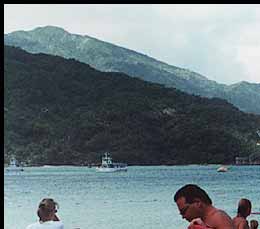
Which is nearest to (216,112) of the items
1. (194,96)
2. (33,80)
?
(194,96)

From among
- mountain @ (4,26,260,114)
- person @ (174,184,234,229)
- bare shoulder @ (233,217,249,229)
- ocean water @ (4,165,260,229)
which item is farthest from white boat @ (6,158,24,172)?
person @ (174,184,234,229)

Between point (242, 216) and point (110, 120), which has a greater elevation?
point (110, 120)

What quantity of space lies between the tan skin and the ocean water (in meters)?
5.45

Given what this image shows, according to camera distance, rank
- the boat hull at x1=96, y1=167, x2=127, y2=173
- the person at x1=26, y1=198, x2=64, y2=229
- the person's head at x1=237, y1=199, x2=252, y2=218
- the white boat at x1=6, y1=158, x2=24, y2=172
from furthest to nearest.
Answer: the boat hull at x1=96, y1=167, x2=127, y2=173 → the white boat at x1=6, y1=158, x2=24, y2=172 → the person's head at x1=237, y1=199, x2=252, y2=218 → the person at x1=26, y1=198, x2=64, y2=229

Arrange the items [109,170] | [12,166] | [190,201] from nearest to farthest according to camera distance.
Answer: [190,201]
[12,166]
[109,170]

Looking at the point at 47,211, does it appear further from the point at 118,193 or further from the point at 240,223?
the point at 118,193

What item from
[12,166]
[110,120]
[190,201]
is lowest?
[190,201]

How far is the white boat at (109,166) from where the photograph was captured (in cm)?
761

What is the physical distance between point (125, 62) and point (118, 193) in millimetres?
1978

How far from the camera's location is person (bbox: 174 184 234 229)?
2414 millimetres

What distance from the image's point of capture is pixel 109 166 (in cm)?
770

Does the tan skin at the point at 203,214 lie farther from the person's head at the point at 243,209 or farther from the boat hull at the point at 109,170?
the boat hull at the point at 109,170

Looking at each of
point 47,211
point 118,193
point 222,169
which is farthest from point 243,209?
point 118,193

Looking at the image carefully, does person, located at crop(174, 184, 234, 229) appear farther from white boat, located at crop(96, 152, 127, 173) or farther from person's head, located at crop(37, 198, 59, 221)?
white boat, located at crop(96, 152, 127, 173)
